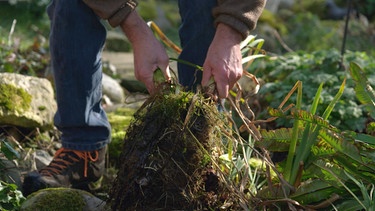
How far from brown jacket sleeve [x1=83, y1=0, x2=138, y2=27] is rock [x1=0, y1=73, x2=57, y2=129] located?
102 cm

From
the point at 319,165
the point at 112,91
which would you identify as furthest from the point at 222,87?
the point at 112,91

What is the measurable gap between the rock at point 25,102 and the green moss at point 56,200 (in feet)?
3.12

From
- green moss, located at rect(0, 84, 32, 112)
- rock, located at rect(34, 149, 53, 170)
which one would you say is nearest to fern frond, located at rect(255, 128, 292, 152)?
rock, located at rect(34, 149, 53, 170)

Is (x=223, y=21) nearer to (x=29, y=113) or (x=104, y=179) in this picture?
(x=104, y=179)

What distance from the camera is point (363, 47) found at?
27.0 feet

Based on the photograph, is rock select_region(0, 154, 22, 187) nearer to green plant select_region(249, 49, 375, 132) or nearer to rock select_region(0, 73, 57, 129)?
rock select_region(0, 73, 57, 129)

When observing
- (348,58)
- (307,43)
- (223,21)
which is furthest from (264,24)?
(223,21)

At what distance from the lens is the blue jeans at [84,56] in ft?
9.48

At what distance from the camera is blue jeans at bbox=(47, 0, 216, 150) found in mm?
2891

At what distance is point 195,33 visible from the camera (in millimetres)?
2982

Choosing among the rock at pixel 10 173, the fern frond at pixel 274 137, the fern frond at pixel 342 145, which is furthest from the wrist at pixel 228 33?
the rock at pixel 10 173

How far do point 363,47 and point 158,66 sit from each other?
614 centimetres

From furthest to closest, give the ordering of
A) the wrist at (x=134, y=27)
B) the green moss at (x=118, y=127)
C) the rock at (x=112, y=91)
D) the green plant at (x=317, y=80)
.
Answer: the rock at (x=112, y=91) → the green plant at (x=317, y=80) → the green moss at (x=118, y=127) → the wrist at (x=134, y=27)

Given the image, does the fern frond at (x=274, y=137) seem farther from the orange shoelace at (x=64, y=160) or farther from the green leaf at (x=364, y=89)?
the orange shoelace at (x=64, y=160)
